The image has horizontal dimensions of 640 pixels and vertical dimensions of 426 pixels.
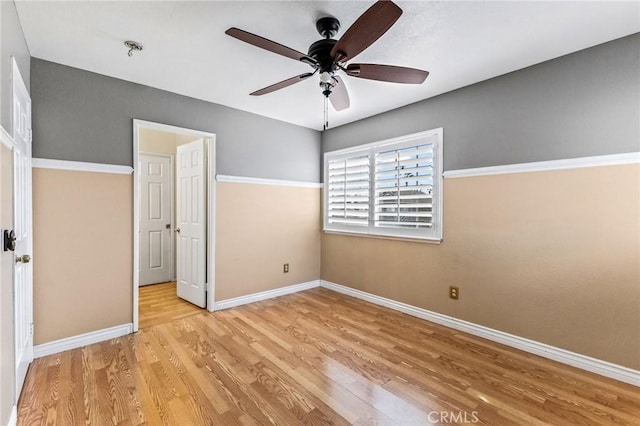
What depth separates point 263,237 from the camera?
3.94m

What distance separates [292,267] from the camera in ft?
14.0

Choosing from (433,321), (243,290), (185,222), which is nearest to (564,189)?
(433,321)

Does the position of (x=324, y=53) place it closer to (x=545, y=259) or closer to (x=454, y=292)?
(x=545, y=259)

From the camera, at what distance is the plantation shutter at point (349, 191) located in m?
3.93

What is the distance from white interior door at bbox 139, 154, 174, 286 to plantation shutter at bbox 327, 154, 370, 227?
2.74 meters

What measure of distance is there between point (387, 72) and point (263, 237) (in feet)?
8.68

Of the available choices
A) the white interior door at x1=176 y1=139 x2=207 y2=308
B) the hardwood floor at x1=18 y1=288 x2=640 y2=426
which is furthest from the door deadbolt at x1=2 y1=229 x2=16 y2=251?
the white interior door at x1=176 y1=139 x2=207 y2=308

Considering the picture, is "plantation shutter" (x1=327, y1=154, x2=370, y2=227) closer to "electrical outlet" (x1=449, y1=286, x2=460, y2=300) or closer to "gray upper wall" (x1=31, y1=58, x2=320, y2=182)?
"gray upper wall" (x1=31, y1=58, x2=320, y2=182)

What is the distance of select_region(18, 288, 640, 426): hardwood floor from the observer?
1774 millimetres

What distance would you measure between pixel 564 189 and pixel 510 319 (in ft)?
4.05

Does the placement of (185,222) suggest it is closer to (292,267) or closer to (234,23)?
(292,267)

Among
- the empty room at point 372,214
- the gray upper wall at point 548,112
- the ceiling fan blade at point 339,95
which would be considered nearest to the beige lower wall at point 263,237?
the empty room at point 372,214

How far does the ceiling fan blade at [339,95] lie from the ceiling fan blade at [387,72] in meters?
0.19

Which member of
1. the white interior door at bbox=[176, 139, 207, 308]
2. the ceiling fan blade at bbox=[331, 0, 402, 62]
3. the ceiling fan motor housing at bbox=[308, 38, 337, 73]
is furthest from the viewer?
the white interior door at bbox=[176, 139, 207, 308]
